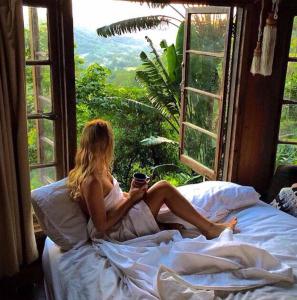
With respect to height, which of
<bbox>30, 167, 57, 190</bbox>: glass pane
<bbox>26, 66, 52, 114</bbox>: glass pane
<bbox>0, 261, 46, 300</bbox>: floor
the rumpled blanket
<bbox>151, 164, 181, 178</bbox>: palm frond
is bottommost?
<bbox>0, 261, 46, 300</bbox>: floor

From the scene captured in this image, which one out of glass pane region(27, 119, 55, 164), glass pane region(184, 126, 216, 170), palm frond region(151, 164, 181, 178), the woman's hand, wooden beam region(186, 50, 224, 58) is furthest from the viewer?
palm frond region(151, 164, 181, 178)

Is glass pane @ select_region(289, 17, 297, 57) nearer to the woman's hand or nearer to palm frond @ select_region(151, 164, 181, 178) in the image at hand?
the woman's hand

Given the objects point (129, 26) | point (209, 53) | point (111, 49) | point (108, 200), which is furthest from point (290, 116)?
point (111, 49)

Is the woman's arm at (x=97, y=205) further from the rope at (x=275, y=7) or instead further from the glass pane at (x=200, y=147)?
the rope at (x=275, y=7)

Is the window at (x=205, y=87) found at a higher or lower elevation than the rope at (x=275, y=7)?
lower

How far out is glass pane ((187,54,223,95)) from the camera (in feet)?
9.06

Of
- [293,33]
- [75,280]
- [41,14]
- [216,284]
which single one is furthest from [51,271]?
[293,33]

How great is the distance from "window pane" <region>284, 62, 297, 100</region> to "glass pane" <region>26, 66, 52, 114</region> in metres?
1.66

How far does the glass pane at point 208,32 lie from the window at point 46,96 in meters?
1.17

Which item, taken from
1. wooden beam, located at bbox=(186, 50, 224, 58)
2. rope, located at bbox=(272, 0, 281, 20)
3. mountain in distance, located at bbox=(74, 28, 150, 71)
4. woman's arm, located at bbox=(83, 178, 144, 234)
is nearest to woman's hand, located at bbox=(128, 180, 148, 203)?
woman's arm, located at bbox=(83, 178, 144, 234)

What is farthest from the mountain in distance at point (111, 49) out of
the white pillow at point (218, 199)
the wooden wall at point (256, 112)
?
the white pillow at point (218, 199)

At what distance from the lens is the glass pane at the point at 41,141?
2.26 metres

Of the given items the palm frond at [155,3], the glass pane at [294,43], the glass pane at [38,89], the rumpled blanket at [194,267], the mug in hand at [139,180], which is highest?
the palm frond at [155,3]

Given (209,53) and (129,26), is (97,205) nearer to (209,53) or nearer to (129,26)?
(209,53)
